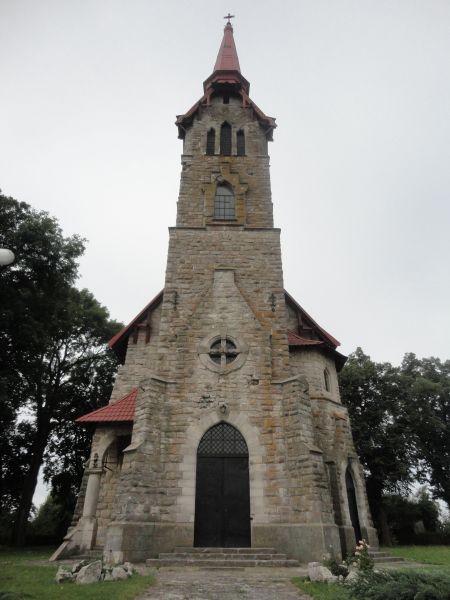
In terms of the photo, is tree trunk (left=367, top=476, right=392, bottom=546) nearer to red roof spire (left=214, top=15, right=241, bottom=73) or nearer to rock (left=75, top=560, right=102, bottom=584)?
rock (left=75, top=560, right=102, bottom=584)

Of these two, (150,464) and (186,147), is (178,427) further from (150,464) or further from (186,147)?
(186,147)

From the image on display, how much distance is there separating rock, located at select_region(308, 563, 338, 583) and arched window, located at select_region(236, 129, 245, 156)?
16.4m

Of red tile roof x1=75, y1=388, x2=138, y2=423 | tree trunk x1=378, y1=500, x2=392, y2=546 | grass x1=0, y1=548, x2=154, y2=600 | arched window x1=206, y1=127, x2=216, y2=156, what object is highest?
arched window x1=206, y1=127, x2=216, y2=156

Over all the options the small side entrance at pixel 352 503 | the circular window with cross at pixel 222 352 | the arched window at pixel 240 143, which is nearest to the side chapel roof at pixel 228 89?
the arched window at pixel 240 143

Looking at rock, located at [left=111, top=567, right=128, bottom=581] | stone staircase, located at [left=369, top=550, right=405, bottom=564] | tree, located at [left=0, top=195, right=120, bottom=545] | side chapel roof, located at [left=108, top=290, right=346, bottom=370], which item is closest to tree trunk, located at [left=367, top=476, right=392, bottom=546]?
side chapel roof, located at [left=108, top=290, right=346, bottom=370]

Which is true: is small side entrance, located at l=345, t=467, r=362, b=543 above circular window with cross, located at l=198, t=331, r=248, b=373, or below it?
below

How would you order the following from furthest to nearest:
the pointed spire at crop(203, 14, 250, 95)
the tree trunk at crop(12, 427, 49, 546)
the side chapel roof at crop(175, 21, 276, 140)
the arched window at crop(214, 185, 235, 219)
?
the tree trunk at crop(12, 427, 49, 546) → the pointed spire at crop(203, 14, 250, 95) → the side chapel roof at crop(175, 21, 276, 140) → the arched window at crop(214, 185, 235, 219)

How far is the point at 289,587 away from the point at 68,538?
8108mm

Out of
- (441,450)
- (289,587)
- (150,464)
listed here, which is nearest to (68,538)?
(150,464)

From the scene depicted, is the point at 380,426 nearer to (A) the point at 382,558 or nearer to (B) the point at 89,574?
(A) the point at 382,558

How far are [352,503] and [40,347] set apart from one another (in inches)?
546

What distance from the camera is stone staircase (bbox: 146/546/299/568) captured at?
32.0ft

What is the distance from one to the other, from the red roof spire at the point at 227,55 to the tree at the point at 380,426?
20509 millimetres

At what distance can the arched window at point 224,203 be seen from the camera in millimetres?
17328
